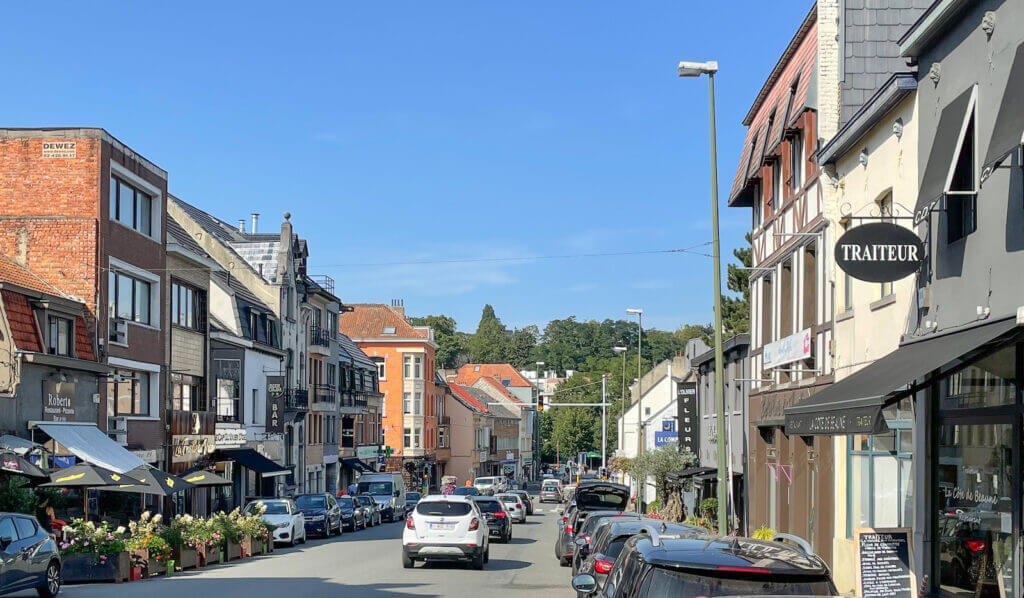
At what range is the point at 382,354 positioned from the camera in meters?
90.9

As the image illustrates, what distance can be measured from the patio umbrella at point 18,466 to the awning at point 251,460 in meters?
21.8

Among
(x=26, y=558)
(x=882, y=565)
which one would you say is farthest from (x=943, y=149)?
(x=26, y=558)

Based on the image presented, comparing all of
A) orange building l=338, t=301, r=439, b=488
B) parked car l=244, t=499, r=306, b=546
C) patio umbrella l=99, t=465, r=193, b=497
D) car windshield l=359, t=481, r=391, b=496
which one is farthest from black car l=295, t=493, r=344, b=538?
orange building l=338, t=301, r=439, b=488

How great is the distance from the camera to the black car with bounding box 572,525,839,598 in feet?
26.3

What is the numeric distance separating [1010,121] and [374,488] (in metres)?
50.0

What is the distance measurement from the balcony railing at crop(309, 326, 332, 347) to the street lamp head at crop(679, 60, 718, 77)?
144 feet

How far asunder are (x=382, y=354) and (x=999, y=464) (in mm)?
78826

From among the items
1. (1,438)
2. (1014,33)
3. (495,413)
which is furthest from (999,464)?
(495,413)

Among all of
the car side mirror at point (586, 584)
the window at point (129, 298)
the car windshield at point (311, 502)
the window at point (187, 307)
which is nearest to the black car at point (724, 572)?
the car side mirror at point (586, 584)

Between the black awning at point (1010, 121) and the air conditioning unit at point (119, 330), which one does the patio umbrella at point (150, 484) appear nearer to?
the air conditioning unit at point (119, 330)

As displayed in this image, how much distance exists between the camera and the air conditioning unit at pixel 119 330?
34.1 metres

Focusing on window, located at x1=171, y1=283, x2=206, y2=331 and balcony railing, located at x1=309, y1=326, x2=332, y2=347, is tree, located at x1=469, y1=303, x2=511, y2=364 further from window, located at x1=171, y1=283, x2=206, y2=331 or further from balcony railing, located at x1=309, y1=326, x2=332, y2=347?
window, located at x1=171, y1=283, x2=206, y2=331

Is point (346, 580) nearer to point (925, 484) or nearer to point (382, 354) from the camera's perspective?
point (925, 484)

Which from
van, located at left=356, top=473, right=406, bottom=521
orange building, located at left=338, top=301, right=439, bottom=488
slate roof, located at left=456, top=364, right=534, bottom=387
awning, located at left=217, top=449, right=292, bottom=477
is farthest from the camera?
slate roof, located at left=456, top=364, right=534, bottom=387
